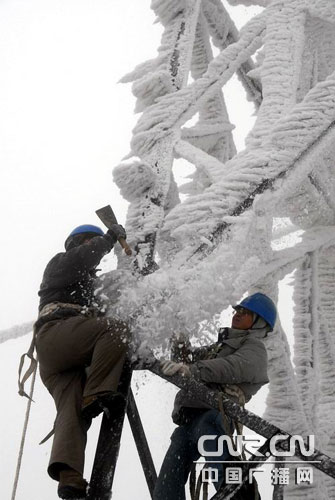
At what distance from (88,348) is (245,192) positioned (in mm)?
1455

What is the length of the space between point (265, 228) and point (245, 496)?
161cm

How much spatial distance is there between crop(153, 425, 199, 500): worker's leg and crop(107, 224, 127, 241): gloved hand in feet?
4.16

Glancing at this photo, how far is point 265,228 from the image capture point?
4.50 meters

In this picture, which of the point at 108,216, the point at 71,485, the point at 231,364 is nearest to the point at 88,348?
the point at 71,485

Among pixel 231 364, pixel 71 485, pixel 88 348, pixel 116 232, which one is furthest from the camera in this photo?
pixel 116 232

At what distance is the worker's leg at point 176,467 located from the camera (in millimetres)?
4320

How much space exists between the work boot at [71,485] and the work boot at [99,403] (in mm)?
318

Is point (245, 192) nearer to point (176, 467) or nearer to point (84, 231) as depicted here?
point (84, 231)

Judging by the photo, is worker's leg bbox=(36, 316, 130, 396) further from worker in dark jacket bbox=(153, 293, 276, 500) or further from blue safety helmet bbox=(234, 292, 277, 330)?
blue safety helmet bbox=(234, 292, 277, 330)

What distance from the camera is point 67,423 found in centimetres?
356

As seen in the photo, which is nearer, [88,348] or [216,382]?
[88,348]

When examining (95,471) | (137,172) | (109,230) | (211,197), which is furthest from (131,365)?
(137,172)

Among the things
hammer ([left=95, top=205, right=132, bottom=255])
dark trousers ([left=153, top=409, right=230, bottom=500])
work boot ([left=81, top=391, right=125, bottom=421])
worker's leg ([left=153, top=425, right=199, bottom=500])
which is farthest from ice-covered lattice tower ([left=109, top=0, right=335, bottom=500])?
worker's leg ([left=153, top=425, right=199, bottom=500])

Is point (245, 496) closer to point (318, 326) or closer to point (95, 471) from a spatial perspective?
point (95, 471)
